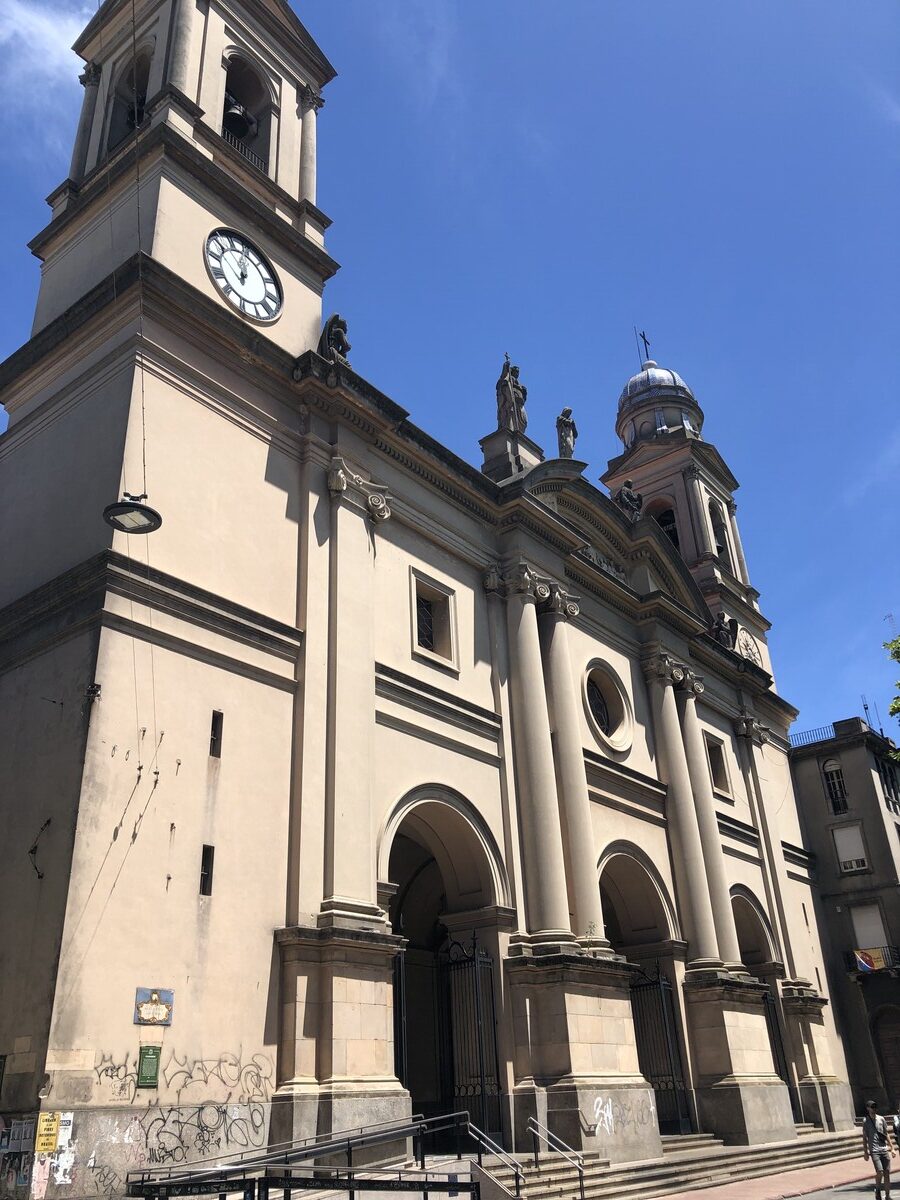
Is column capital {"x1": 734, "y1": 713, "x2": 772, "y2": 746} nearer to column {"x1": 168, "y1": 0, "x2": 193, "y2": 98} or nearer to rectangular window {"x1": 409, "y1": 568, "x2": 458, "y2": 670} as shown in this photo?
rectangular window {"x1": 409, "y1": 568, "x2": 458, "y2": 670}

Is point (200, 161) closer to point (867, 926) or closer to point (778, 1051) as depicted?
point (778, 1051)

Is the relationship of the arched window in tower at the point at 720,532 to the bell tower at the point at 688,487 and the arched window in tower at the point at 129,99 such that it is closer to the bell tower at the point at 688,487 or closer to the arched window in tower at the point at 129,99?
the bell tower at the point at 688,487

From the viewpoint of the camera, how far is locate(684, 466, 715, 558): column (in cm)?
3684

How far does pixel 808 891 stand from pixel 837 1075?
218 inches

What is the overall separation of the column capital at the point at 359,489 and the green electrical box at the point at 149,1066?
9202 millimetres

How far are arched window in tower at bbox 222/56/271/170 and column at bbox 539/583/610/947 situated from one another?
11.0 m

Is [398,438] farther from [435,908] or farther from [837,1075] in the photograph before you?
[837,1075]

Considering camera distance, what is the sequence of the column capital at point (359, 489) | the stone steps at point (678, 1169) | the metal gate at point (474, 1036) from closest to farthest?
the stone steps at point (678, 1169) < the metal gate at point (474, 1036) < the column capital at point (359, 489)

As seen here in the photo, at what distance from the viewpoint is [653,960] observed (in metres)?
24.2

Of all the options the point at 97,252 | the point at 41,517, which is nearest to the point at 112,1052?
the point at 41,517

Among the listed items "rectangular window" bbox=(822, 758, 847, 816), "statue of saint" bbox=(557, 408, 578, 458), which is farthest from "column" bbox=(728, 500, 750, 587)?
"statue of saint" bbox=(557, 408, 578, 458)

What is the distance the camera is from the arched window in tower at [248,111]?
21.6 m

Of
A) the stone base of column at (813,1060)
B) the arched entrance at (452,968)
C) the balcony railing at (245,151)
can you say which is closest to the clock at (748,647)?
the stone base of column at (813,1060)

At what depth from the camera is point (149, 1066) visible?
39.9 ft
